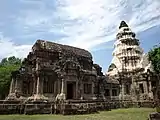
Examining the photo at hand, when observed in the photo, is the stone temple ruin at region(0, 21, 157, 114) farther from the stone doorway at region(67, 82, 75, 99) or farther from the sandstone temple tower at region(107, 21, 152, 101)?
the sandstone temple tower at region(107, 21, 152, 101)

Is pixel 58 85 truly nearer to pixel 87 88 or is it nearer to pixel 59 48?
pixel 87 88

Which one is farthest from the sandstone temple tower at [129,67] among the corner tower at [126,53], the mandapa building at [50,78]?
the mandapa building at [50,78]

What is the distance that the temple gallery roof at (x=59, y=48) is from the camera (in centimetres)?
2784

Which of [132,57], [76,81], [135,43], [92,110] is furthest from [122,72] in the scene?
[92,110]

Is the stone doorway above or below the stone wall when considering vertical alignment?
above

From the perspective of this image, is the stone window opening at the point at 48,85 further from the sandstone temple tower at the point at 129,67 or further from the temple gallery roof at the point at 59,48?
the sandstone temple tower at the point at 129,67

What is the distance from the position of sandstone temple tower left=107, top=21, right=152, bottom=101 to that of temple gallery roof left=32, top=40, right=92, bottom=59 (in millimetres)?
12381

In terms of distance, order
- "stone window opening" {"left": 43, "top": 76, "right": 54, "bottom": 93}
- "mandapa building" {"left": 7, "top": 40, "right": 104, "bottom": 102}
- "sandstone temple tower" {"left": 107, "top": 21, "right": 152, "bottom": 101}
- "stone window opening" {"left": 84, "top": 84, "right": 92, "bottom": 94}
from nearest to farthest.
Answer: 1. "mandapa building" {"left": 7, "top": 40, "right": 104, "bottom": 102}
2. "stone window opening" {"left": 43, "top": 76, "right": 54, "bottom": 93}
3. "stone window opening" {"left": 84, "top": 84, "right": 92, "bottom": 94}
4. "sandstone temple tower" {"left": 107, "top": 21, "right": 152, "bottom": 101}

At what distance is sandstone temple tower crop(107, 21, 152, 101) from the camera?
125 feet

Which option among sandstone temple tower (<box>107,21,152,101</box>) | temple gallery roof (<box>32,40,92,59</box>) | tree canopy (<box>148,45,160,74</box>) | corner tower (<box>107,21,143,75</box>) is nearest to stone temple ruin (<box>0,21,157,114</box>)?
temple gallery roof (<box>32,40,92,59</box>)

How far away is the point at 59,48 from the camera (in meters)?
29.8

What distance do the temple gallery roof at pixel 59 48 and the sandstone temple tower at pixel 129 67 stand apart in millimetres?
12381

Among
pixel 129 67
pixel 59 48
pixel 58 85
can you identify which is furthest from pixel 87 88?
pixel 129 67

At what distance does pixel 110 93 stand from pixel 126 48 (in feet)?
53.4
